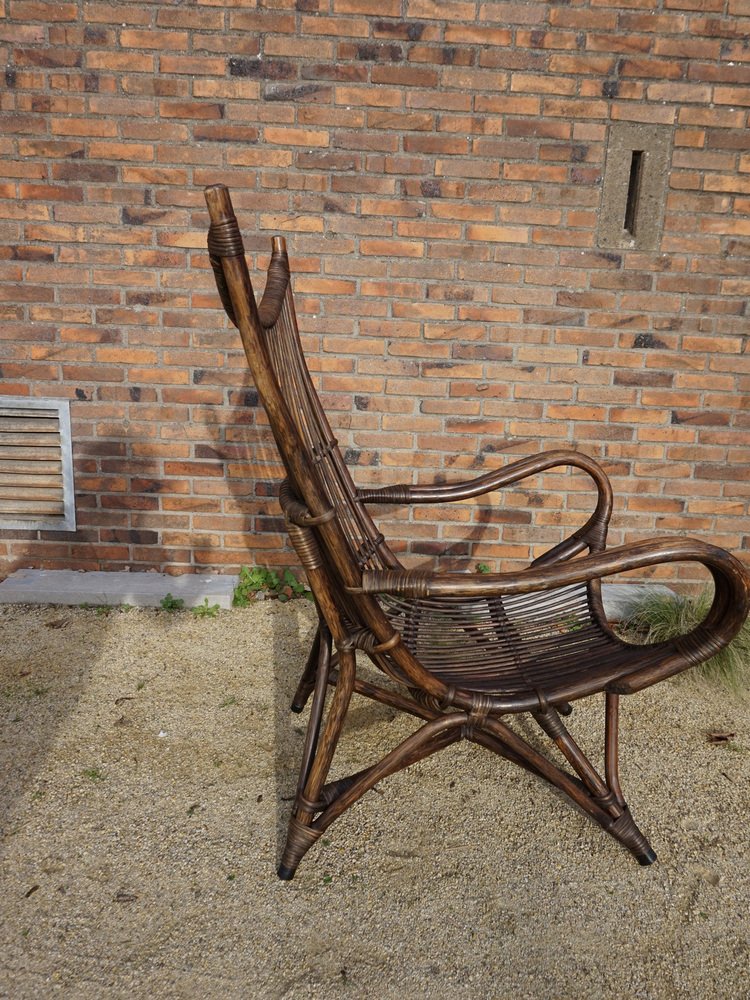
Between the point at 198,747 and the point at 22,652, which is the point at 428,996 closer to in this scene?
the point at 198,747

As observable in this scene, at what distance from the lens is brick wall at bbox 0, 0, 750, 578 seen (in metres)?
2.86

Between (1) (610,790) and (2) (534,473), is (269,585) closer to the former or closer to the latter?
(2) (534,473)

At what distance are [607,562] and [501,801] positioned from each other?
0.86 m

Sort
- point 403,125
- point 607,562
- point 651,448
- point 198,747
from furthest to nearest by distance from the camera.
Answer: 1. point 651,448
2. point 403,125
3. point 198,747
4. point 607,562

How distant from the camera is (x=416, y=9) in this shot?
2822 mm

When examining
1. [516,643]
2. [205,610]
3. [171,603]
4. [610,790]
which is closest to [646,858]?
[610,790]

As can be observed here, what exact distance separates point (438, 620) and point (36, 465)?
1892 mm

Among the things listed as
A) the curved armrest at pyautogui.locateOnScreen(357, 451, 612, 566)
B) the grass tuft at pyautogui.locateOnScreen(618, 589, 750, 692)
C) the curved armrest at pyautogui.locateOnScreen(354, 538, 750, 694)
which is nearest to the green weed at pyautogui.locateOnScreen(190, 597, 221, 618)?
the curved armrest at pyautogui.locateOnScreen(357, 451, 612, 566)

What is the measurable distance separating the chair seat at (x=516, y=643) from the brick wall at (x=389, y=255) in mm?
1064

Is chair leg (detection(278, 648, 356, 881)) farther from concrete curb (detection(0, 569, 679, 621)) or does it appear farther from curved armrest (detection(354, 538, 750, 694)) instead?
concrete curb (detection(0, 569, 679, 621))

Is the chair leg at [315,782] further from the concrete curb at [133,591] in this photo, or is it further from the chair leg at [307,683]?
the concrete curb at [133,591]

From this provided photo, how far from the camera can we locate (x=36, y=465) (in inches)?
126

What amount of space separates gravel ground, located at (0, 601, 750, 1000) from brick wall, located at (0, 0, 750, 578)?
34.5 inches

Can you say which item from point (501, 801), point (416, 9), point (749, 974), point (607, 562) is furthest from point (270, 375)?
point (416, 9)
